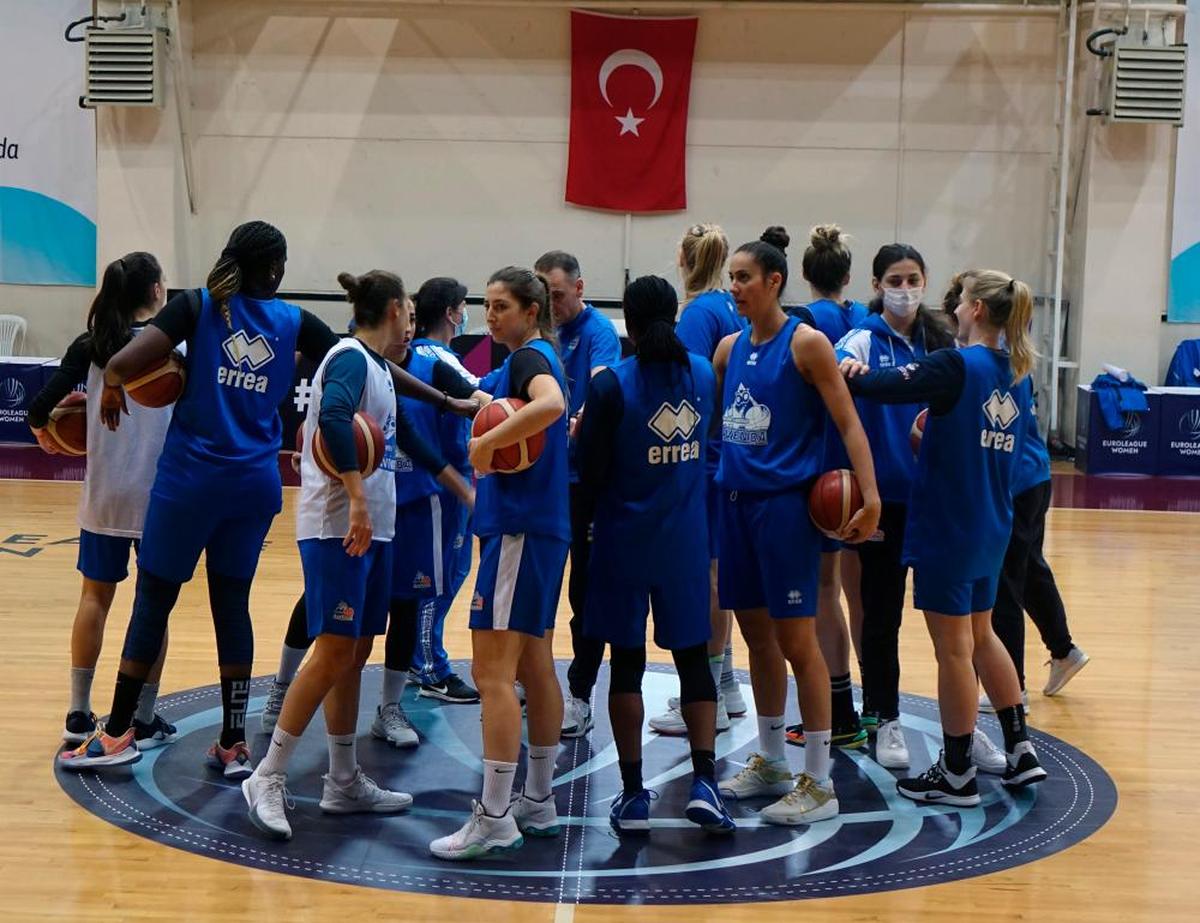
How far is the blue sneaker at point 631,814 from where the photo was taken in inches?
177

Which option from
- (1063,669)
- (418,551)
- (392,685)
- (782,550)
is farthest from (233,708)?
(1063,669)

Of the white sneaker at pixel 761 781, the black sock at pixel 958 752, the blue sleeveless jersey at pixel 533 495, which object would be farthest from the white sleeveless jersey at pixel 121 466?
the black sock at pixel 958 752

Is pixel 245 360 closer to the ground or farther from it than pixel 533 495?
farther from it

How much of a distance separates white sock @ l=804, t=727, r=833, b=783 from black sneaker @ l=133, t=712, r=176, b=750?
2.21 metres

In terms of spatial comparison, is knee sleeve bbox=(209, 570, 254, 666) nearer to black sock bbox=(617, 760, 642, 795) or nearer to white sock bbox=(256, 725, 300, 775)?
white sock bbox=(256, 725, 300, 775)

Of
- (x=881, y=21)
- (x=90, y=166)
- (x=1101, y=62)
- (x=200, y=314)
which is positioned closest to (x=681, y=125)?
(x=881, y=21)

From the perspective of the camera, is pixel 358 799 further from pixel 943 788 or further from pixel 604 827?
pixel 943 788

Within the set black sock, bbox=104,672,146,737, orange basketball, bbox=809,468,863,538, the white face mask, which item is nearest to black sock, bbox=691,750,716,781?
orange basketball, bbox=809,468,863,538

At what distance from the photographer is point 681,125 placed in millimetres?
13375

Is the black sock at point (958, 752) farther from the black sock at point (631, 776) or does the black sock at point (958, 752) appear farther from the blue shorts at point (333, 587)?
the blue shorts at point (333, 587)

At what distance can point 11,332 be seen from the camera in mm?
13945

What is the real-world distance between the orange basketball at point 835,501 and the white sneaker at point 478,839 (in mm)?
1269

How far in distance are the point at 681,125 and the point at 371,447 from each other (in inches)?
379

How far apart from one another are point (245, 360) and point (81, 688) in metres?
1.33
